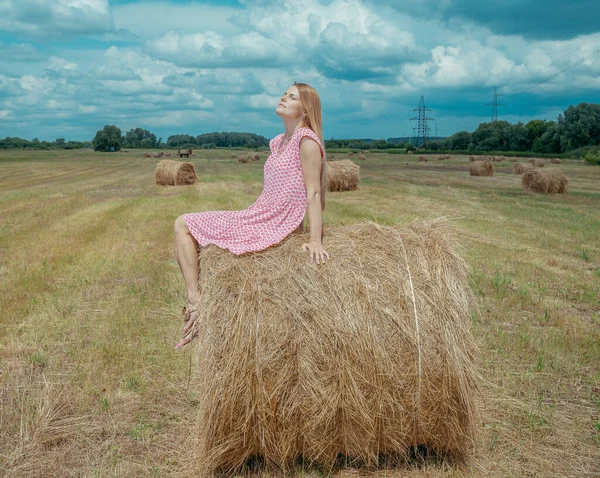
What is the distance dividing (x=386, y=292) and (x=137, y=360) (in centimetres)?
263

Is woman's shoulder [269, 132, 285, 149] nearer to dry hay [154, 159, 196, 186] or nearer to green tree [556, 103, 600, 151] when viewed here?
dry hay [154, 159, 196, 186]

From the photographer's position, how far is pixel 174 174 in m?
23.9

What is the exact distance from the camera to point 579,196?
19844 mm

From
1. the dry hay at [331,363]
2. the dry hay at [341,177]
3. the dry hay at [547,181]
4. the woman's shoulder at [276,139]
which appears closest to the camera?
the dry hay at [331,363]

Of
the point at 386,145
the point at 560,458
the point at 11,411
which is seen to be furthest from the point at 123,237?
the point at 386,145

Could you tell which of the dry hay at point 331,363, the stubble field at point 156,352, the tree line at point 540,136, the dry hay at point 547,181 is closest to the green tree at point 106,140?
the tree line at point 540,136

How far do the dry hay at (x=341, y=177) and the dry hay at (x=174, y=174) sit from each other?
20.4 ft

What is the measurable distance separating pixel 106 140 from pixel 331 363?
101 m

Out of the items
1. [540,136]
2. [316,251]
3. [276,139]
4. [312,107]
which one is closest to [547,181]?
[276,139]

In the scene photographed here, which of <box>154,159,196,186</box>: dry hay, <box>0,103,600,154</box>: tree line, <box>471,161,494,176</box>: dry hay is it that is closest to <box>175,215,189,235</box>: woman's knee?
<box>154,159,196,186</box>: dry hay

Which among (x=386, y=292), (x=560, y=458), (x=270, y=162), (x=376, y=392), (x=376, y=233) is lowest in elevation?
(x=560, y=458)

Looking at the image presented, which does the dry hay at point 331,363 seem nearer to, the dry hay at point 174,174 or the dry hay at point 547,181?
the dry hay at point 547,181

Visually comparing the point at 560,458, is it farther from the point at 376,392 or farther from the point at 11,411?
the point at 11,411

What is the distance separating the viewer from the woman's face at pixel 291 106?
4574 mm
